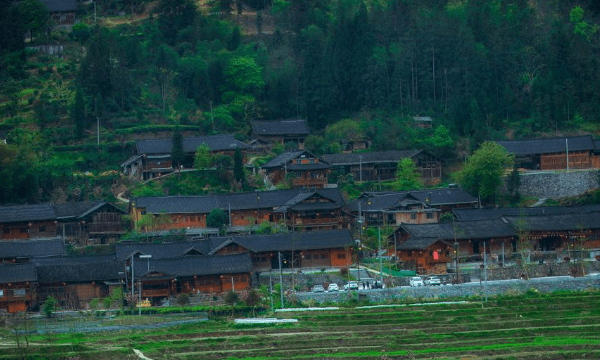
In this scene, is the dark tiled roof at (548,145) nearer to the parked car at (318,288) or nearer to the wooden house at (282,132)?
the wooden house at (282,132)

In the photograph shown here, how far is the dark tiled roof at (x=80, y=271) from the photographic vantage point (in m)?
68.9

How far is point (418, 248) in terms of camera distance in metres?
72.3

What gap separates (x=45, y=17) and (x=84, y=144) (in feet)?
58.1

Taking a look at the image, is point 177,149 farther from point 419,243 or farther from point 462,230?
point 462,230

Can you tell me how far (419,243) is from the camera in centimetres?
7306

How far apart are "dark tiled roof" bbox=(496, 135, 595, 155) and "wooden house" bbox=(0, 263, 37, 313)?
35.1 m

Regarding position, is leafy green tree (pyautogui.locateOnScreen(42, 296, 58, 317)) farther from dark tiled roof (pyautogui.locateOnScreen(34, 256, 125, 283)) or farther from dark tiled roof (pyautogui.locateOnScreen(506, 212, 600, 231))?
dark tiled roof (pyautogui.locateOnScreen(506, 212, 600, 231))

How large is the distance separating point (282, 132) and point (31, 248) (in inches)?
977

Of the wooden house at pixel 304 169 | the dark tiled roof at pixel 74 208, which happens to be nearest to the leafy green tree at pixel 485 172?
the wooden house at pixel 304 169

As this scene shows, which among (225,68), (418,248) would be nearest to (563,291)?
(418,248)

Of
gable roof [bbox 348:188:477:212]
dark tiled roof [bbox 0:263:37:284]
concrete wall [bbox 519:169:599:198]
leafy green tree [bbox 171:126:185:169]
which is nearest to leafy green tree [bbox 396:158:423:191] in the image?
gable roof [bbox 348:188:477:212]

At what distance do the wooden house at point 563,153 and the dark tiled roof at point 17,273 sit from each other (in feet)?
114

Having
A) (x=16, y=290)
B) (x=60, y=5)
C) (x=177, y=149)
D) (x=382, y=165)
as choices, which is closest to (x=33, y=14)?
(x=60, y=5)

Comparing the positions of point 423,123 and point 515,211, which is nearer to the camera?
point 515,211
